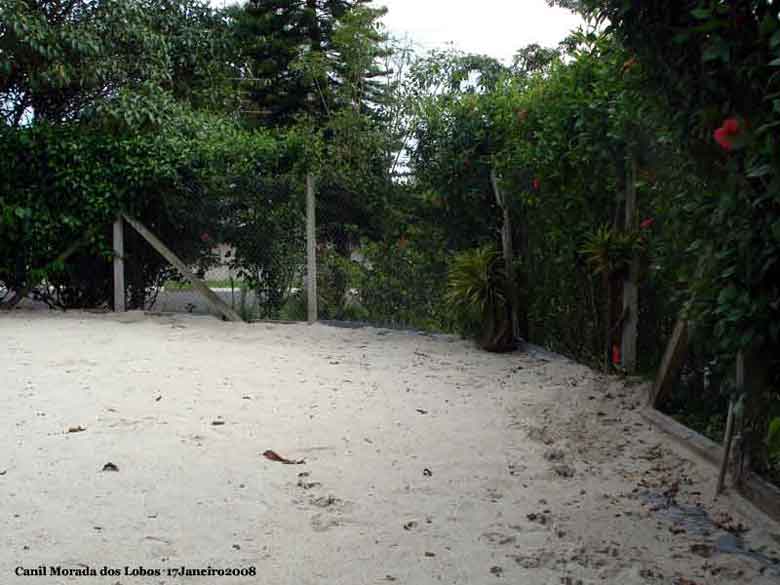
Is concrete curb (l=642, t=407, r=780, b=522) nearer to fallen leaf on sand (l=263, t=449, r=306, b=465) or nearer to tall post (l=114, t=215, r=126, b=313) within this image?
fallen leaf on sand (l=263, t=449, r=306, b=465)

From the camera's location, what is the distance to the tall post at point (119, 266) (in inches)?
420

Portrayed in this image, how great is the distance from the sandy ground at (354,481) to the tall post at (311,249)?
2.82 metres

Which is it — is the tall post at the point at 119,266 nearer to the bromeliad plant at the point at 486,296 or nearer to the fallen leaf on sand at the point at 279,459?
the bromeliad plant at the point at 486,296

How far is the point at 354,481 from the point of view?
3912mm

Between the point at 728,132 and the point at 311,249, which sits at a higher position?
the point at 728,132

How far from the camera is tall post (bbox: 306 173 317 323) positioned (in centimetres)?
973

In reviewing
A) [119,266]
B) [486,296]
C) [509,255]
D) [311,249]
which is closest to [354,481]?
[486,296]

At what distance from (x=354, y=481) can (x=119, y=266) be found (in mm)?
7825

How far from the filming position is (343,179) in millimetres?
9914

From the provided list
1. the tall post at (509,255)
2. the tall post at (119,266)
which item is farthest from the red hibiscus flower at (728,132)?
the tall post at (119,266)

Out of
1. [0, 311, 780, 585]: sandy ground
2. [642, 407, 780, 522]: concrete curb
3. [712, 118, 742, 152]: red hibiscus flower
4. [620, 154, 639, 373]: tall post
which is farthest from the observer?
[620, 154, 639, 373]: tall post

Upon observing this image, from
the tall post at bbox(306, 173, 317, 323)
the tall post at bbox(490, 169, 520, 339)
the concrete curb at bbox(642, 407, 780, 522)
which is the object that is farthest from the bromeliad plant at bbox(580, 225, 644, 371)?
the tall post at bbox(306, 173, 317, 323)

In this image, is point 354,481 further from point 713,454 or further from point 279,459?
point 713,454

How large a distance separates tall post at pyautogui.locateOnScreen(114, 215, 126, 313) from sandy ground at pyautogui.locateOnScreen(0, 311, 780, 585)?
3.75 m
